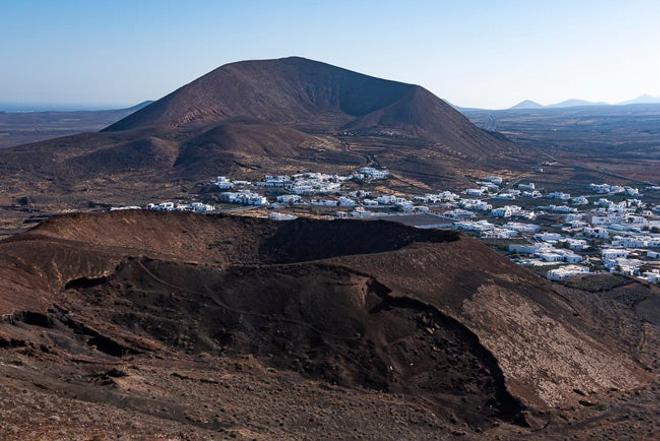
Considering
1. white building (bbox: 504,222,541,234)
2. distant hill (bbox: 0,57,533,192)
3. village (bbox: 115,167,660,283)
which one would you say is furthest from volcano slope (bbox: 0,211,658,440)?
distant hill (bbox: 0,57,533,192)

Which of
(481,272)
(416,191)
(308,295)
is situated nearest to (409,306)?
(308,295)

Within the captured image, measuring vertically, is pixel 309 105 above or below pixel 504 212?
above

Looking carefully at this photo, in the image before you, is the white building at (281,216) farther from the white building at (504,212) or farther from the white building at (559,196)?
the white building at (559,196)

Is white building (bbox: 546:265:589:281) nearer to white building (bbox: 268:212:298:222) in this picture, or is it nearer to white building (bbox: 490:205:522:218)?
white building (bbox: 490:205:522:218)

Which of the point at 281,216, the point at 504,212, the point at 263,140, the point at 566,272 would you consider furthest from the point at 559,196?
the point at 263,140

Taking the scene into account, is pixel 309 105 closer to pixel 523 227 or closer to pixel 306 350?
pixel 523 227
